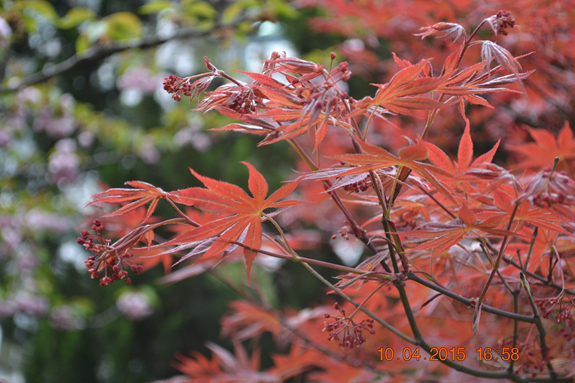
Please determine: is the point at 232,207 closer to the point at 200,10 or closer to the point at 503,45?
the point at 503,45

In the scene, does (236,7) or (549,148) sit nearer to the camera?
(549,148)

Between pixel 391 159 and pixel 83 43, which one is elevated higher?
pixel 391 159

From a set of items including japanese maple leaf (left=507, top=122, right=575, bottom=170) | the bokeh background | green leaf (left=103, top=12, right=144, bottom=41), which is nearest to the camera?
japanese maple leaf (left=507, top=122, right=575, bottom=170)

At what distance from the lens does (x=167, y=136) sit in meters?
2.95

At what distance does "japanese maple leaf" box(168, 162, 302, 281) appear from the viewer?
39 cm

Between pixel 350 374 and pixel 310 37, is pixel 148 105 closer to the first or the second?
pixel 310 37

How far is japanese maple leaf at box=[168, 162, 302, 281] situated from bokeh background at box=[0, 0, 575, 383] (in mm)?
493

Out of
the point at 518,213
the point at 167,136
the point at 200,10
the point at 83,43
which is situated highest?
the point at 518,213

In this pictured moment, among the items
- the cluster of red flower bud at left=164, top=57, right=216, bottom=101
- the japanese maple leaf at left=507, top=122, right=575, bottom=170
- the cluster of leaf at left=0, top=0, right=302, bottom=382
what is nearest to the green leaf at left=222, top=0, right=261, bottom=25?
the cluster of leaf at left=0, top=0, right=302, bottom=382

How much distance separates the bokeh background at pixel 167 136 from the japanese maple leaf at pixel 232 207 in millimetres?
493

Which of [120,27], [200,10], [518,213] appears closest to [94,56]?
[120,27]

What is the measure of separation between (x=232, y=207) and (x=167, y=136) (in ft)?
8.84

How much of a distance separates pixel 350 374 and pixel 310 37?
269 cm

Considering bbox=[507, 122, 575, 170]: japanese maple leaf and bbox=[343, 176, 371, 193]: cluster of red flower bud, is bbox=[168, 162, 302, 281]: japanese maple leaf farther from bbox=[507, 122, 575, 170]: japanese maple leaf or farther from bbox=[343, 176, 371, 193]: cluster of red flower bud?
bbox=[507, 122, 575, 170]: japanese maple leaf
